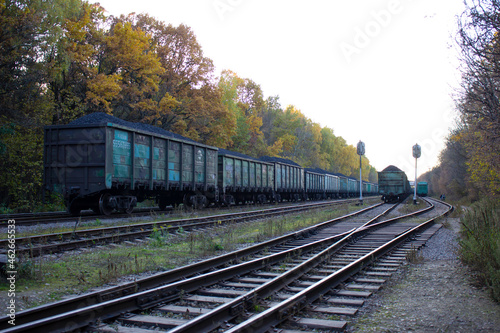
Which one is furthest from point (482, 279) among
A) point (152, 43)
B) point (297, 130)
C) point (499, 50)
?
point (297, 130)

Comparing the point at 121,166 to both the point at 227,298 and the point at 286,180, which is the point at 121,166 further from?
the point at 286,180

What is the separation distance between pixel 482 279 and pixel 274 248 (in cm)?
434

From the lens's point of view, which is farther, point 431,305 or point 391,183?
point 391,183

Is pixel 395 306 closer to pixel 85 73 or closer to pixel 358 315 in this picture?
pixel 358 315

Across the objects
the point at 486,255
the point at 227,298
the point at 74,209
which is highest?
the point at 74,209

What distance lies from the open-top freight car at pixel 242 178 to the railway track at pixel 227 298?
14.9m

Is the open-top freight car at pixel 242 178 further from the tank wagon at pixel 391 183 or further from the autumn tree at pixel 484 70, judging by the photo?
the autumn tree at pixel 484 70

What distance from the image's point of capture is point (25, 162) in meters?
18.6

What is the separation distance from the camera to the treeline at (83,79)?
18812 millimetres

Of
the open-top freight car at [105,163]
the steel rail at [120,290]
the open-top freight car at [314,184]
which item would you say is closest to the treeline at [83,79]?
the open-top freight car at [105,163]

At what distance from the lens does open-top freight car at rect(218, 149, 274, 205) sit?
22.6 metres

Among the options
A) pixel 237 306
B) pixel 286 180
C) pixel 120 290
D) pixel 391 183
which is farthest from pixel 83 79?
pixel 391 183

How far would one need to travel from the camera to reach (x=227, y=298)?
5.00m

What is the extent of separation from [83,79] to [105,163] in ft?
41.8
